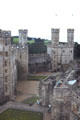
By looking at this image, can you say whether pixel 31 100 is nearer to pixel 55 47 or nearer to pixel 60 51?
pixel 55 47

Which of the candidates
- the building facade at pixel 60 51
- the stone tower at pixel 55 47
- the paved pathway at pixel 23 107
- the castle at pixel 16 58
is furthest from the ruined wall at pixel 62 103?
the stone tower at pixel 55 47

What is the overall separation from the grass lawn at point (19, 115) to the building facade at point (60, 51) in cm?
2349

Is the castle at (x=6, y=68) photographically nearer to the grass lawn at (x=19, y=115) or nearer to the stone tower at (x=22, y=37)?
the grass lawn at (x=19, y=115)

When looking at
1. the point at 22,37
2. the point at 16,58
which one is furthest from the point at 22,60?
the point at 22,37

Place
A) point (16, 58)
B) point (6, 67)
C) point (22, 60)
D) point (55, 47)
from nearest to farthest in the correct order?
point (6, 67), point (16, 58), point (22, 60), point (55, 47)

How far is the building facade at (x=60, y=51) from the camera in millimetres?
48584

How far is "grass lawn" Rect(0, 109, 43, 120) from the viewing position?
25.2 meters

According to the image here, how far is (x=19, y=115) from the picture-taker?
85.3ft

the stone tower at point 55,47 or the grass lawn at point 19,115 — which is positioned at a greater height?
the stone tower at point 55,47

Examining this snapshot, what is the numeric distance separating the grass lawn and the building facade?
23493mm

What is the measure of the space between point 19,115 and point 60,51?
25610mm

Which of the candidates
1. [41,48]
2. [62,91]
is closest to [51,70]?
[41,48]

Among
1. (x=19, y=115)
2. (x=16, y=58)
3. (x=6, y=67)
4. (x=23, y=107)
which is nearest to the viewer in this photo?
(x=19, y=115)

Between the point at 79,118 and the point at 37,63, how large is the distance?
31.1 meters
